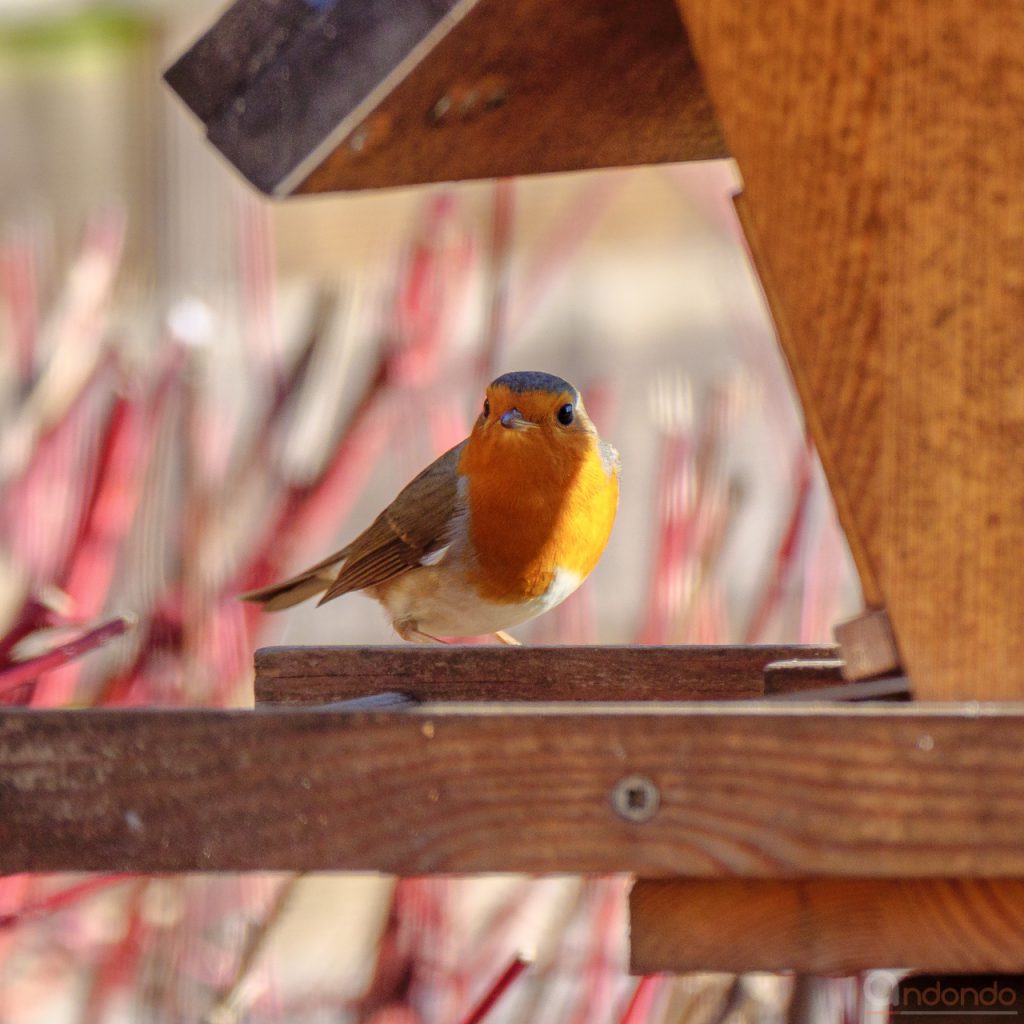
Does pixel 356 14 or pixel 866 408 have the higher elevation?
pixel 356 14

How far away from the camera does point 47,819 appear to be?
4.75 ft

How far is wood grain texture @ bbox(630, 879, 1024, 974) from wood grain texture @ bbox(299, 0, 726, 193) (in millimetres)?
905

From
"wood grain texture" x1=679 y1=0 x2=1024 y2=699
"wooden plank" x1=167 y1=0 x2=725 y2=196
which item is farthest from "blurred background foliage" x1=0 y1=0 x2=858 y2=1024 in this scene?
"wood grain texture" x1=679 y1=0 x2=1024 y2=699

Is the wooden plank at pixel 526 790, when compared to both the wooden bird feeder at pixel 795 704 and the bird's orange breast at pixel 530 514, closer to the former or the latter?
the wooden bird feeder at pixel 795 704

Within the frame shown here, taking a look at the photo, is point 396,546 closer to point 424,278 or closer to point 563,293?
point 424,278

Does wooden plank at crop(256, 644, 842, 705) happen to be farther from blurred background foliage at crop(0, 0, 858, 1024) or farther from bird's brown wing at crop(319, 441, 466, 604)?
bird's brown wing at crop(319, 441, 466, 604)

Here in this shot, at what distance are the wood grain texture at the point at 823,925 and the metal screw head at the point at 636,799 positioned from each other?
95mm

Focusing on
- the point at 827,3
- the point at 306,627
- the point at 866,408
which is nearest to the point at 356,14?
the point at 827,3

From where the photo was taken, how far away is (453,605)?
9.62 ft

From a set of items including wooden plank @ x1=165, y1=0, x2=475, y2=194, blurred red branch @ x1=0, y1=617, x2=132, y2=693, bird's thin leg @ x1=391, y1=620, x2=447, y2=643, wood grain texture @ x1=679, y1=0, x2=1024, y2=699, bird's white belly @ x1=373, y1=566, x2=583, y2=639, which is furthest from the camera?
bird's thin leg @ x1=391, y1=620, x2=447, y2=643

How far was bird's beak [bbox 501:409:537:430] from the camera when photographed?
2.75 metres

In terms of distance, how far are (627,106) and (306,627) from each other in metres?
4.90

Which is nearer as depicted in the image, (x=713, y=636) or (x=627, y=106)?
(x=627, y=106)

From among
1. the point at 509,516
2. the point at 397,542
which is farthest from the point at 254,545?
the point at 509,516
